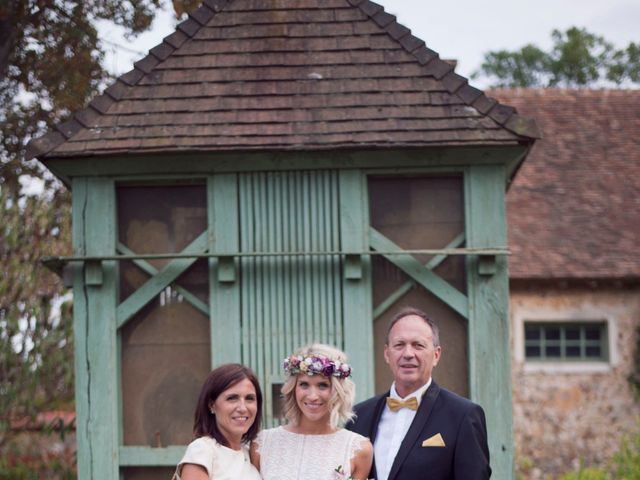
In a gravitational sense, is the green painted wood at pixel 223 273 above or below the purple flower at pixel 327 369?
above

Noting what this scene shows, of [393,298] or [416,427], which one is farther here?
[393,298]

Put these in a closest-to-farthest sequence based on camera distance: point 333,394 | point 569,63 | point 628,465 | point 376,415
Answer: point 333,394, point 376,415, point 628,465, point 569,63

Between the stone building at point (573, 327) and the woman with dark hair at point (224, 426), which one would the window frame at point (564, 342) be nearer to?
the stone building at point (573, 327)

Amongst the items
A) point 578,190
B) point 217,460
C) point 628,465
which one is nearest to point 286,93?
point 217,460

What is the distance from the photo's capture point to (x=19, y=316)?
38.9ft

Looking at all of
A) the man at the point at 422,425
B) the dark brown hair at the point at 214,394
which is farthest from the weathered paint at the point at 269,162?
the dark brown hair at the point at 214,394

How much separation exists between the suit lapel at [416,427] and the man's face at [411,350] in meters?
0.08

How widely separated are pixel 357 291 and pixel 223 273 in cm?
92

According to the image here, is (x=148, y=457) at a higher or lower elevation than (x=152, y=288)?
lower

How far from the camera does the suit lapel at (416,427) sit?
484 centimetres

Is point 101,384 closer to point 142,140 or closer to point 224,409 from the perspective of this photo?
point 142,140

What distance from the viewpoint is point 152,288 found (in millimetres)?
7195

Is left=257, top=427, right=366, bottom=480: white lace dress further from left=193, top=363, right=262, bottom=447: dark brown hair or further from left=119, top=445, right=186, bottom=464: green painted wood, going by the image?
left=119, top=445, right=186, bottom=464: green painted wood

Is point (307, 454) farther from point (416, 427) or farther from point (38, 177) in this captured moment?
point (38, 177)
